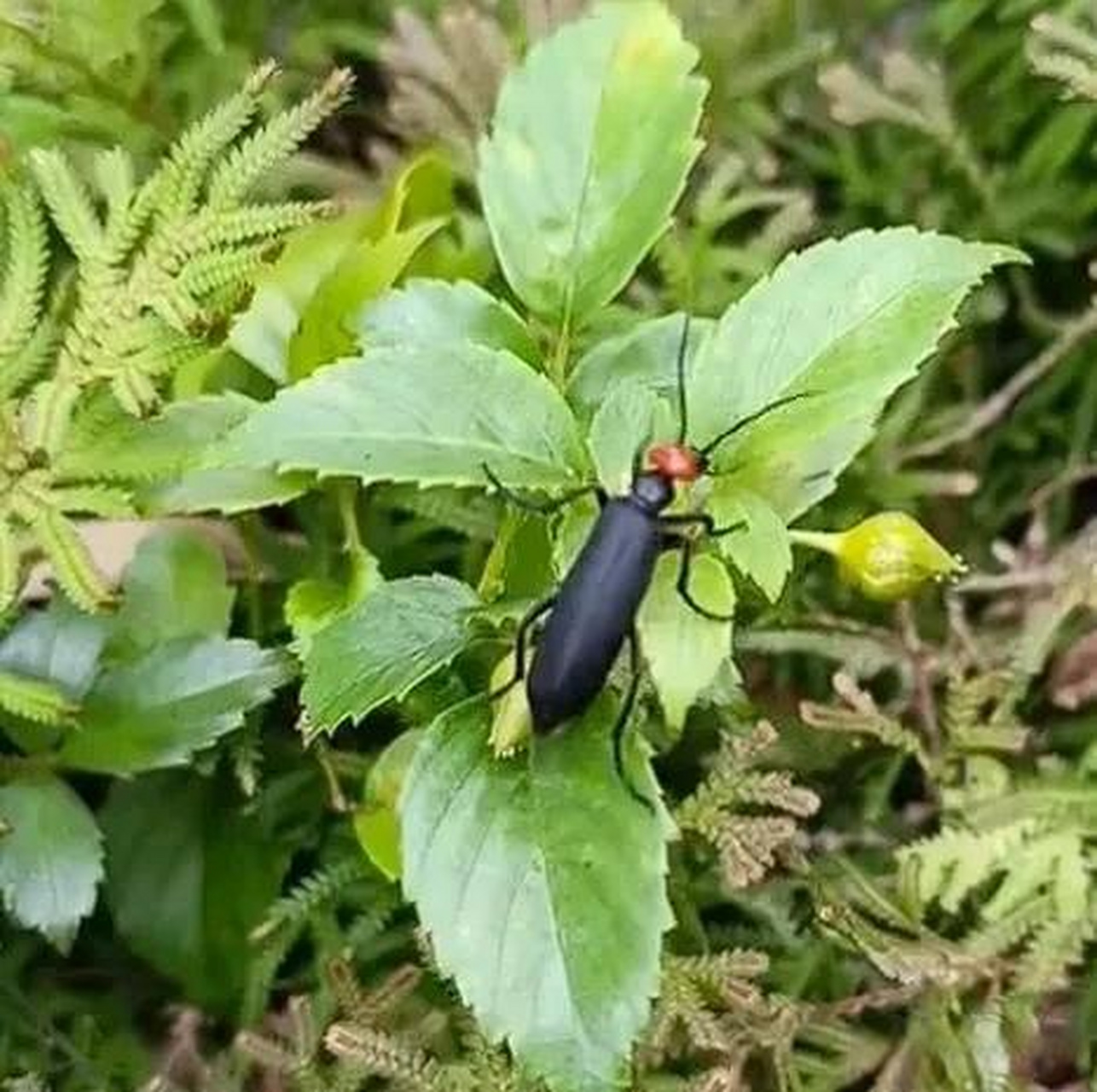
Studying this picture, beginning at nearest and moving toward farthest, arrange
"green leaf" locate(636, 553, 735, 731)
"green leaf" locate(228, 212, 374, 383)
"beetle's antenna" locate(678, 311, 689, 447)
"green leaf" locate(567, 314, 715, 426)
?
"green leaf" locate(636, 553, 735, 731), "beetle's antenna" locate(678, 311, 689, 447), "green leaf" locate(567, 314, 715, 426), "green leaf" locate(228, 212, 374, 383)

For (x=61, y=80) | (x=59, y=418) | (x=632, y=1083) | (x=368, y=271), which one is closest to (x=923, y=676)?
(x=632, y=1083)

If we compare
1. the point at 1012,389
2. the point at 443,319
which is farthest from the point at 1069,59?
the point at 443,319

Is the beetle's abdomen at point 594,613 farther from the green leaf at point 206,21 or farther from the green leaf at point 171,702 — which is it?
the green leaf at point 206,21

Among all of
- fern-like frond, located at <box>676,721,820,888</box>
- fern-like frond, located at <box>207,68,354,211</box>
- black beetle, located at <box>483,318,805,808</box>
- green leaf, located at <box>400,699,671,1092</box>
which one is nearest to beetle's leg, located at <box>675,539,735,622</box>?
black beetle, located at <box>483,318,805,808</box>

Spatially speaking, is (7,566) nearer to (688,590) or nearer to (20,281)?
(20,281)

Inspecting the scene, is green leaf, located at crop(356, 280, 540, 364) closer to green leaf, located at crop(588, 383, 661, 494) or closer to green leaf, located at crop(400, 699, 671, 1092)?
green leaf, located at crop(588, 383, 661, 494)

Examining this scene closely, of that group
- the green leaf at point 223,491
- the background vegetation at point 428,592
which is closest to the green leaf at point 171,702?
the background vegetation at point 428,592
